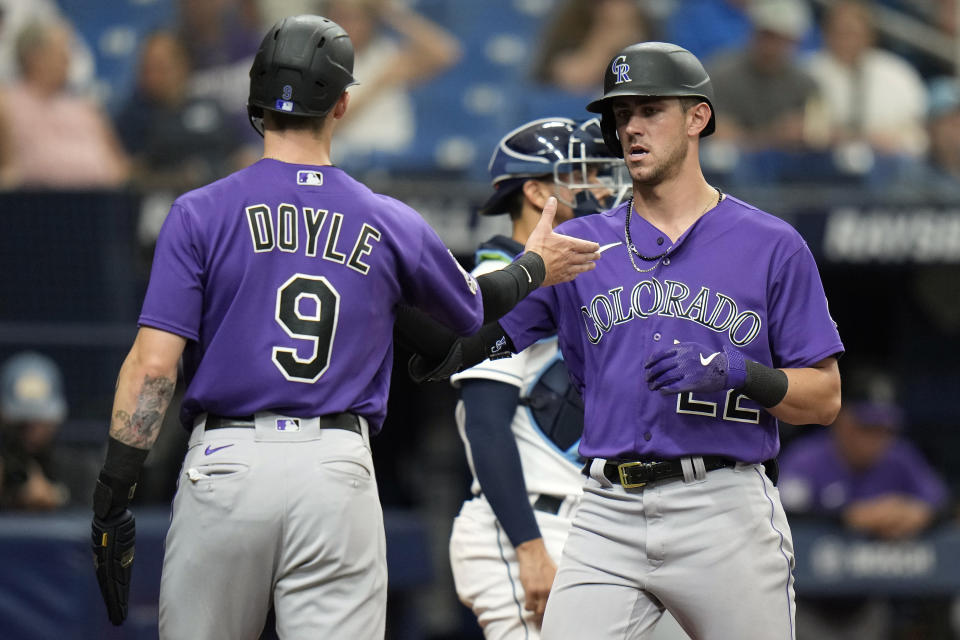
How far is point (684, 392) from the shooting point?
122 inches

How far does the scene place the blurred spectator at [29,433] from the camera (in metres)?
6.02

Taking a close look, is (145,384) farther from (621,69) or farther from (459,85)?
(459,85)

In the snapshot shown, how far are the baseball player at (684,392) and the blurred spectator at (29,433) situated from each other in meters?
3.50

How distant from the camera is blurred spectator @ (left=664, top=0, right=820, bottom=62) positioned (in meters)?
9.15

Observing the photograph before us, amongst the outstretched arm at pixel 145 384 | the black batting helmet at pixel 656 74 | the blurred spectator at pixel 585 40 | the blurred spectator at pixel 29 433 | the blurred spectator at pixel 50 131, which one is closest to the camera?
the outstretched arm at pixel 145 384

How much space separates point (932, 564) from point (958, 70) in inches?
161

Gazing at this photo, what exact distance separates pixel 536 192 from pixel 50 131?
4.95 m

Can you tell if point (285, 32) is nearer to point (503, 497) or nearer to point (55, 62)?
point (503, 497)

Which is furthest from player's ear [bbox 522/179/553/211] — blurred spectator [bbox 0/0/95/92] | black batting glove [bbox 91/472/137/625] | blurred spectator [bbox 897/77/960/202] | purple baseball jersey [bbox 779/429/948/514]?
blurred spectator [bbox 0/0/95/92]

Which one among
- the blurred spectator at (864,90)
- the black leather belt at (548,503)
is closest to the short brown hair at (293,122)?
the black leather belt at (548,503)

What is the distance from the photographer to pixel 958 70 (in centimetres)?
945

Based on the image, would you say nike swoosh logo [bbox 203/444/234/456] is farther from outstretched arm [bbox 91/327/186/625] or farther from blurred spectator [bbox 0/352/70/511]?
blurred spectator [bbox 0/352/70/511]

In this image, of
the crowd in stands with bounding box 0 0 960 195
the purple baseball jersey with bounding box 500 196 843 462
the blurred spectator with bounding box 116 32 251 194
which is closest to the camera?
the purple baseball jersey with bounding box 500 196 843 462

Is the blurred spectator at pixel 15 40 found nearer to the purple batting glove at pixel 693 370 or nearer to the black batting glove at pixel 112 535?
the black batting glove at pixel 112 535
